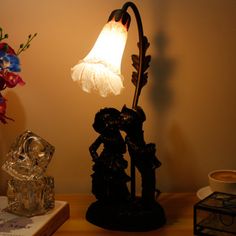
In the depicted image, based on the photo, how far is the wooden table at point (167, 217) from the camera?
91cm

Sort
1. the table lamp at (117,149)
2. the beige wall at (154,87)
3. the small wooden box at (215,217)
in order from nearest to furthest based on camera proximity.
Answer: the small wooden box at (215,217), the table lamp at (117,149), the beige wall at (154,87)

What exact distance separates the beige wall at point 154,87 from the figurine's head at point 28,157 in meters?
0.22

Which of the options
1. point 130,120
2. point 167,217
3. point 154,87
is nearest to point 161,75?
point 154,87

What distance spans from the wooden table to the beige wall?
0.07m

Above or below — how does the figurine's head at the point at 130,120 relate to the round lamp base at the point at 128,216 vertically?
above

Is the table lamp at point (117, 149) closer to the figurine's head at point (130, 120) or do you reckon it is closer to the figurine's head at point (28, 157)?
the figurine's head at point (130, 120)

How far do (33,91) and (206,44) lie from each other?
1.68ft

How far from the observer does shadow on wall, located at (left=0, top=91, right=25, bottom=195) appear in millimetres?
1190

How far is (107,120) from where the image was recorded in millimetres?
952

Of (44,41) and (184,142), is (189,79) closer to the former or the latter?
(184,142)

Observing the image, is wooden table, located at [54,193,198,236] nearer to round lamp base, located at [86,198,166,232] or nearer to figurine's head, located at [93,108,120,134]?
round lamp base, located at [86,198,166,232]

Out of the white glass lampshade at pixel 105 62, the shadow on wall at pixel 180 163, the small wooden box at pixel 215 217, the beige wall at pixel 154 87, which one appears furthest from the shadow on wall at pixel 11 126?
A: the small wooden box at pixel 215 217

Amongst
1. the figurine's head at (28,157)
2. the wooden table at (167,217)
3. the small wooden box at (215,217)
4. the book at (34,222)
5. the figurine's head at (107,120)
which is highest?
the figurine's head at (107,120)

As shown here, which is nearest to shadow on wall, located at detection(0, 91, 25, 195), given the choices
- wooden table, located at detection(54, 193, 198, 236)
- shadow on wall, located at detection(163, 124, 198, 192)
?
wooden table, located at detection(54, 193, 198, 236)
